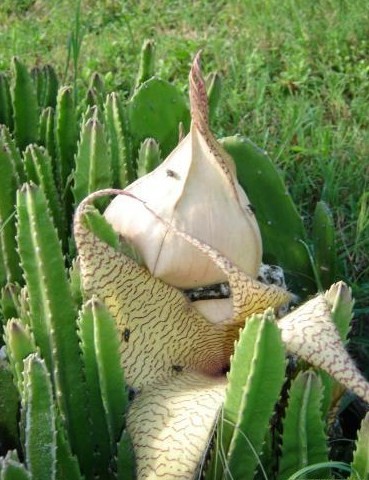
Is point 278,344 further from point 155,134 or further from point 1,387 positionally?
point 155,134

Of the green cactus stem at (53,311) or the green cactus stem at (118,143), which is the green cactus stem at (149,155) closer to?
the green cactus stem at (118,143)

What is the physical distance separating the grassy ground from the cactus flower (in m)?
0.65

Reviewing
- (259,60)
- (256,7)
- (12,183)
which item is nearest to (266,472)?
(12,183)

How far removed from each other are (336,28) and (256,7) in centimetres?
38

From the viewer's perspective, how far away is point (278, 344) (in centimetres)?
92

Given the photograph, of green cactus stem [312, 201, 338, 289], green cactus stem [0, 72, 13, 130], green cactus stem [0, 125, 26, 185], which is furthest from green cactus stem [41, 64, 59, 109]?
green cactus stem [312, 201, 338, 289]

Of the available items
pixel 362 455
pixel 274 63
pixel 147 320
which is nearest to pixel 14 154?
pixel 147 320

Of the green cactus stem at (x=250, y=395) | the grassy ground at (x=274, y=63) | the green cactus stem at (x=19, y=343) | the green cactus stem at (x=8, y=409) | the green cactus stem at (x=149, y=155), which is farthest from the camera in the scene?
the grassy ground at (x=274, y=63)

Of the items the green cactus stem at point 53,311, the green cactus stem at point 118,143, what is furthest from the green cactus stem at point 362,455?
the green cactus stem at point 118,143

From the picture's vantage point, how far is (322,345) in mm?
986

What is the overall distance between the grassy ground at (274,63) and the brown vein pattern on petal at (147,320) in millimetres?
659

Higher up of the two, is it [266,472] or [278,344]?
[278,344]

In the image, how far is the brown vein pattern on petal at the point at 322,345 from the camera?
0.95 metres

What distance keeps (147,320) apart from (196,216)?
142mm
